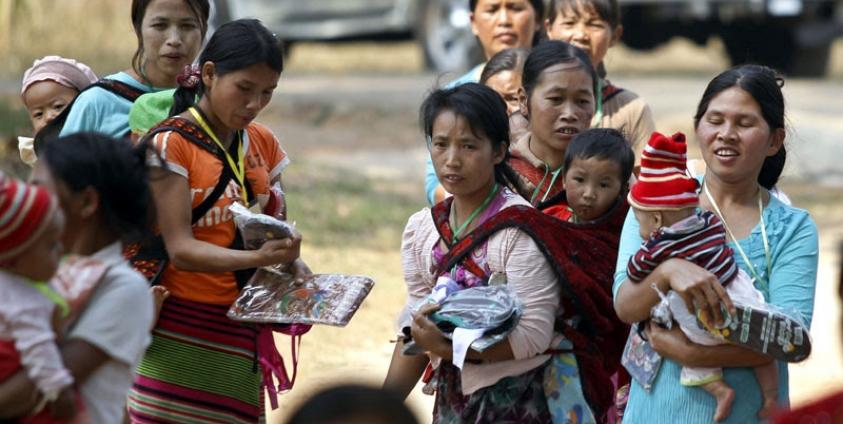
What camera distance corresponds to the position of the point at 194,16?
503cm

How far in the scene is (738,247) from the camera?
4.12 m

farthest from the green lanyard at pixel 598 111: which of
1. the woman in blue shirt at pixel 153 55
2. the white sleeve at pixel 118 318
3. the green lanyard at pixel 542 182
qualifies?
the white sleeve at pixel 118 318

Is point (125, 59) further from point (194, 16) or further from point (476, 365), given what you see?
point (476, 365)

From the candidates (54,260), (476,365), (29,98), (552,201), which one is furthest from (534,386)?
(29,98)

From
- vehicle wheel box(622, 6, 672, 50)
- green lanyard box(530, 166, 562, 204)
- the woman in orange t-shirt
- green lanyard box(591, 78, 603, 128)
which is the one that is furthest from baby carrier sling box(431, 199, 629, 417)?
vehicle wheel box(622, 6, 672, 50)

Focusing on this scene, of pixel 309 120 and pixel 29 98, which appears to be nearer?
pixel 29 98

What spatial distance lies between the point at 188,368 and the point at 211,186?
590 millimetres

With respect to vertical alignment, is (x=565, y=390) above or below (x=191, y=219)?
below

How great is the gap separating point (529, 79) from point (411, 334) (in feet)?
3.62

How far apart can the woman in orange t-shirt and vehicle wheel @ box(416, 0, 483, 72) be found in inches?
463

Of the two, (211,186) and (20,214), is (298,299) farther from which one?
(20,214)

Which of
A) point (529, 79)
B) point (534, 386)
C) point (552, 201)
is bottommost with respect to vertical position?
point (534, 386)

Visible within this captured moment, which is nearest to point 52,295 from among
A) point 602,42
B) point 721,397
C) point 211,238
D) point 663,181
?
point 211,238

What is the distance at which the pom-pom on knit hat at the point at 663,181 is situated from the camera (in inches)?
155
